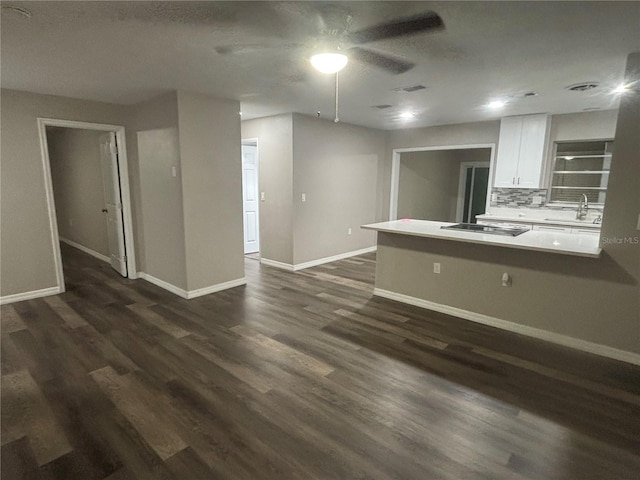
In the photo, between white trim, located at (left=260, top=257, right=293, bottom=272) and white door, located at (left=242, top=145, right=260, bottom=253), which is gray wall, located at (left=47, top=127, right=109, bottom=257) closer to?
white door, located at (left=242, top=145, right=260, bottom=253)

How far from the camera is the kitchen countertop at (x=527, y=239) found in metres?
2.84

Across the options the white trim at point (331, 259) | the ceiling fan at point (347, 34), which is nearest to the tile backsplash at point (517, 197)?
the white trim at point (331, 259)

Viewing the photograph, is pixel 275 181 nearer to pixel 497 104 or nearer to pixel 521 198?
pixel 497 104

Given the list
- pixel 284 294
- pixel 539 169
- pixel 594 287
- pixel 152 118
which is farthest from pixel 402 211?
pixel 152 118

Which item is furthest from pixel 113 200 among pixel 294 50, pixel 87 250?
pixel 294 50

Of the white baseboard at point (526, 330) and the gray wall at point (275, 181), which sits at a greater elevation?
the gray wall at point (275, 181)

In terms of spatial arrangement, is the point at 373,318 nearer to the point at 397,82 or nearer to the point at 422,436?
the point at 422,436

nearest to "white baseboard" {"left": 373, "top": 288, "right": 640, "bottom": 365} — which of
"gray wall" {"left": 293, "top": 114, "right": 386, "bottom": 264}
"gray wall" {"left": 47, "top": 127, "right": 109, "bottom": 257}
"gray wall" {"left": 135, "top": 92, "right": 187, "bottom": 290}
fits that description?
"gray wall" {"left": 293, "top": 114, "right": 386, "bottom": 264}

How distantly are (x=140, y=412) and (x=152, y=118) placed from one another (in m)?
3.43

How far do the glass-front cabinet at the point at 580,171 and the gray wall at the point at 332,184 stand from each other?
9.56 feet

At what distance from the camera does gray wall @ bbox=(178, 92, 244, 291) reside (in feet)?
12.8

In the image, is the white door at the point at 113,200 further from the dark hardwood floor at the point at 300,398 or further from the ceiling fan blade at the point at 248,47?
the ceiling fan blade at the point at 248,47

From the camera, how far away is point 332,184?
5781 millimetres

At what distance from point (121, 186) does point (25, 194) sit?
1.04m
